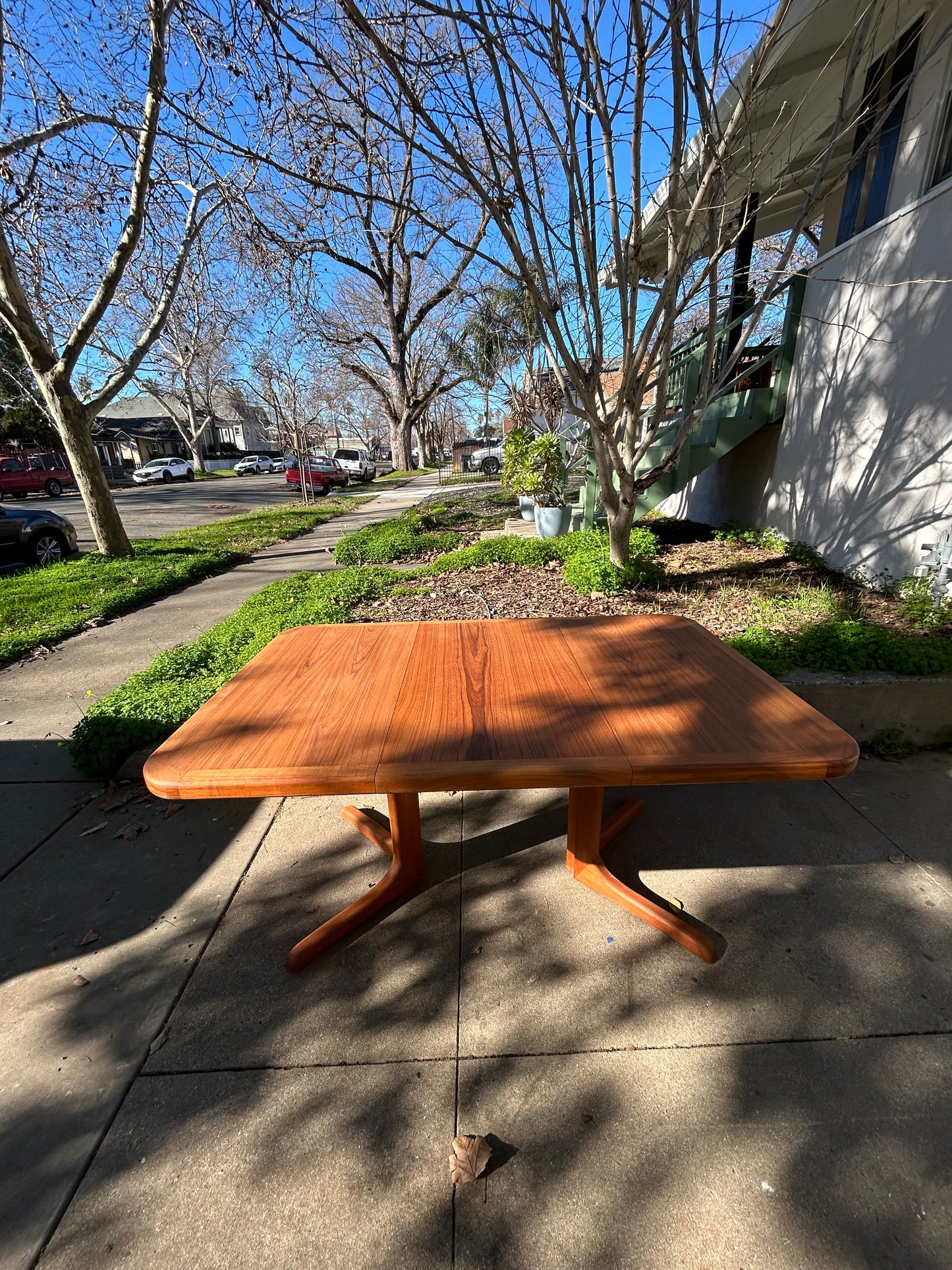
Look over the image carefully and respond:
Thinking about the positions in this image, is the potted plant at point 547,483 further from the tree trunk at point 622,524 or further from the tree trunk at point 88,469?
the tree trunk at point 88,469

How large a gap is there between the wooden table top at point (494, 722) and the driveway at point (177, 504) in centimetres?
1035

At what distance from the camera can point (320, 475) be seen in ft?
75.6

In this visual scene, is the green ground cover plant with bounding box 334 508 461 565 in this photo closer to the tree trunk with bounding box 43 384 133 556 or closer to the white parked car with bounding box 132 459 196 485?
the tree trunk with bounding box 43 384 133 556

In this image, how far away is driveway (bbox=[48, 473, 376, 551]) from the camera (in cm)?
1390

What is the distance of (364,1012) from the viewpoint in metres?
1.63

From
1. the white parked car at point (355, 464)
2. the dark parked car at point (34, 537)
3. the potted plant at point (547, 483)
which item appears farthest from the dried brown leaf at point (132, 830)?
the white parked car at point (355, 464)

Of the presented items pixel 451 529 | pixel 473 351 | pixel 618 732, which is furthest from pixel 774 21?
pixel 473 351

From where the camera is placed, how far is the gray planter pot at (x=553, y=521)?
23.0 ft

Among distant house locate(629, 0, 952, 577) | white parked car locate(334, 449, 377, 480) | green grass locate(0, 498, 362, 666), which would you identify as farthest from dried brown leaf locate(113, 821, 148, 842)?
white parked car locate(334, 449, 377, 480)

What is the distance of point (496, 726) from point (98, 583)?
22.0 ft

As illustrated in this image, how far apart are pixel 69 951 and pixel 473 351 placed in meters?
23.4

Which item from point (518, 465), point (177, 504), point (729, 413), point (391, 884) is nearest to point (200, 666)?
point (391, 884)

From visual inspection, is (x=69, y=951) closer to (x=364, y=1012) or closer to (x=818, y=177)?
(x=364, y=1012)

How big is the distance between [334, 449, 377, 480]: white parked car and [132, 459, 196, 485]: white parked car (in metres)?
10.2
